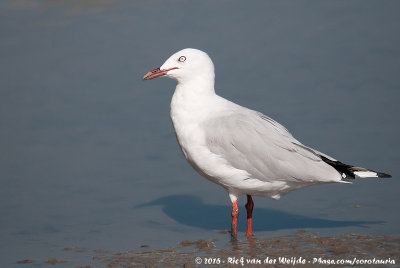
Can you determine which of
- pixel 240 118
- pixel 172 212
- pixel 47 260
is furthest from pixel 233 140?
pixel 47 260

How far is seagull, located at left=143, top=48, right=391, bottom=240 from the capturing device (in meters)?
6.79

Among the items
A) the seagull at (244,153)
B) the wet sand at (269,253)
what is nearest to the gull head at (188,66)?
the seagull at (244,153)

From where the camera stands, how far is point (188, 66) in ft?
23.3

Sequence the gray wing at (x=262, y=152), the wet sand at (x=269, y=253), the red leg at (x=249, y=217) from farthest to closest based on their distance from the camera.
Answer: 1. the red leg at (x=249, y=217)
2. the gray wing at (x=262, y=152)
3. the wet sand at (x=269, y=253)

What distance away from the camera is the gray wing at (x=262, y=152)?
22.2 ft

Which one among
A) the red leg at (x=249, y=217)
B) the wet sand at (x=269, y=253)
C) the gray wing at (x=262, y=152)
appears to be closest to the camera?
the wet sand at (x=269, y=253)

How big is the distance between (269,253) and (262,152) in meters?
1.00

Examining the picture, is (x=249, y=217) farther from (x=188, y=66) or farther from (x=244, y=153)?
(x=188, y=66)

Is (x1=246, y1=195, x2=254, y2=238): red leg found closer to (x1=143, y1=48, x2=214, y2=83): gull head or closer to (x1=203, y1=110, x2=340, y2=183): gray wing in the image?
(x1=203, y1=110, x2=340, y2=183): gray wing

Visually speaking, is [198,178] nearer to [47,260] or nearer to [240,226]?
[240,226]

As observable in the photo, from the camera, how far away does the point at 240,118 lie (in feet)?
22.7

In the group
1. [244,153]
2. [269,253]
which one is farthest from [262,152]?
[269,253]

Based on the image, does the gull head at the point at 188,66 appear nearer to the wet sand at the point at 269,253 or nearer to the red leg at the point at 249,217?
the red leg at the point at 249,217

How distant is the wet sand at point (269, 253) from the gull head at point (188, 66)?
1558 millimetres
